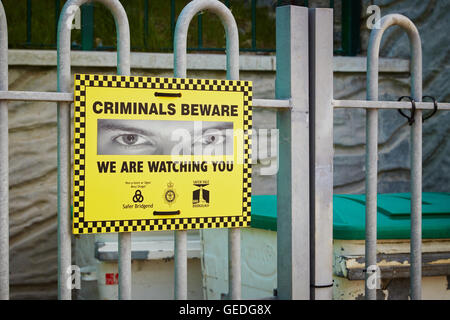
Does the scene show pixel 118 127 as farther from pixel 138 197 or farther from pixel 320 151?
pixel 320 151

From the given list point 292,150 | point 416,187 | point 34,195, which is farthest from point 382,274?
point 34,195

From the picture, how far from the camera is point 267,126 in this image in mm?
4359

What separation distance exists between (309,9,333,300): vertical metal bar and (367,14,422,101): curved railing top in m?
0.13

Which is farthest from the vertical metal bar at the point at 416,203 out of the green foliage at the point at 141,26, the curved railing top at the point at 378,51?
the green foliage at the point at 141,26

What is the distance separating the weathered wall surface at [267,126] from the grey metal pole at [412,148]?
2.49 metres

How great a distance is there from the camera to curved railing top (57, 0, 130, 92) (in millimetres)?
1433

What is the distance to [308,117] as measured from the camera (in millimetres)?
1694

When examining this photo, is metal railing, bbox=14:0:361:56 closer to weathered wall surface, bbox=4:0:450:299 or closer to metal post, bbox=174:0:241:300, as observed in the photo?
weathered wall surface, bbox=4:0:450:299

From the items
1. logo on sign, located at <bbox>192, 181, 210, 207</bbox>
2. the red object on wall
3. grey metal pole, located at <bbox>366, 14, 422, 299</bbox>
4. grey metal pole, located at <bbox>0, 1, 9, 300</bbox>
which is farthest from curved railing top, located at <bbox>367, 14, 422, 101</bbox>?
the red object on wall

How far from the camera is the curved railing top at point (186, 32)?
4.97 ft
